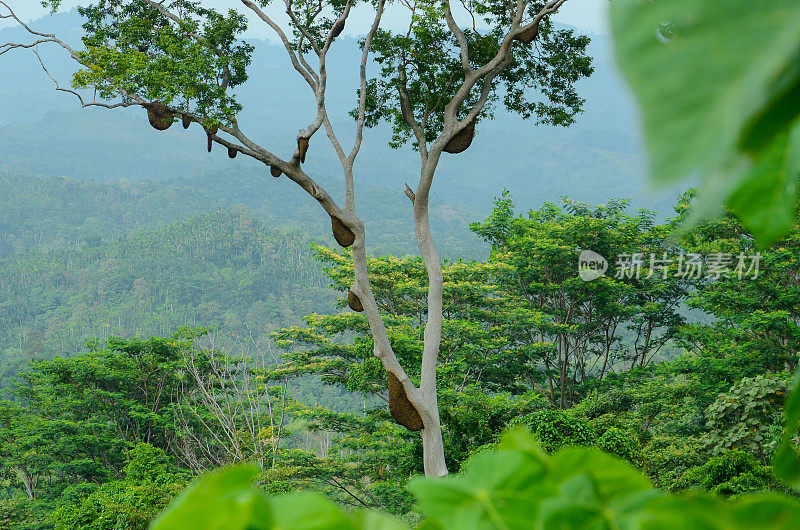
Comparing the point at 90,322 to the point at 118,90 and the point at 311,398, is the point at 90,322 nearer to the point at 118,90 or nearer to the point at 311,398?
the point at 311,398

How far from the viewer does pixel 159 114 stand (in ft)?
16.8

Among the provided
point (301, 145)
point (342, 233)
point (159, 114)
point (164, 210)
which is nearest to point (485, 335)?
point (342, 233)

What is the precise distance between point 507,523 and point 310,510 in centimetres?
5

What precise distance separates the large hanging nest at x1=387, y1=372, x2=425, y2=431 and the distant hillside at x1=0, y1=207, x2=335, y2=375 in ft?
79.8

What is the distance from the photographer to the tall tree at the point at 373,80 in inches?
193

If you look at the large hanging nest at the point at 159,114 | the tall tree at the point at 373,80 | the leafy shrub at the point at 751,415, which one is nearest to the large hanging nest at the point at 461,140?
the tall tree at the point at 373,80

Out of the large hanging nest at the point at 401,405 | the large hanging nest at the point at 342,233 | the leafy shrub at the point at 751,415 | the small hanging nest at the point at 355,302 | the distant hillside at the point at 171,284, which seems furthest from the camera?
the distant hillside at the point at 171,284

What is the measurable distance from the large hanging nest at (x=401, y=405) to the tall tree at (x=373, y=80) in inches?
0.4

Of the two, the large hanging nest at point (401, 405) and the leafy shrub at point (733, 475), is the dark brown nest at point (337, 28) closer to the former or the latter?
the large hanging nest at point (401, 405)

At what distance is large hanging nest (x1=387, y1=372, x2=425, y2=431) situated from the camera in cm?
477

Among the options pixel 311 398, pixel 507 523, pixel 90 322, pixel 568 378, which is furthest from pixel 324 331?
pixel 90 322

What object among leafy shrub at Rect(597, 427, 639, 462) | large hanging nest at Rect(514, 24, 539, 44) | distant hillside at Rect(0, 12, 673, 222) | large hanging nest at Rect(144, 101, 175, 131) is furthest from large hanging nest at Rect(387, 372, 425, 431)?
distant hillside at Rect(0, 12, 673, 222)

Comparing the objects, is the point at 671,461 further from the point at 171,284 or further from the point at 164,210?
the point at 164,210

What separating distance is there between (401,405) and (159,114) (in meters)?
3.11
